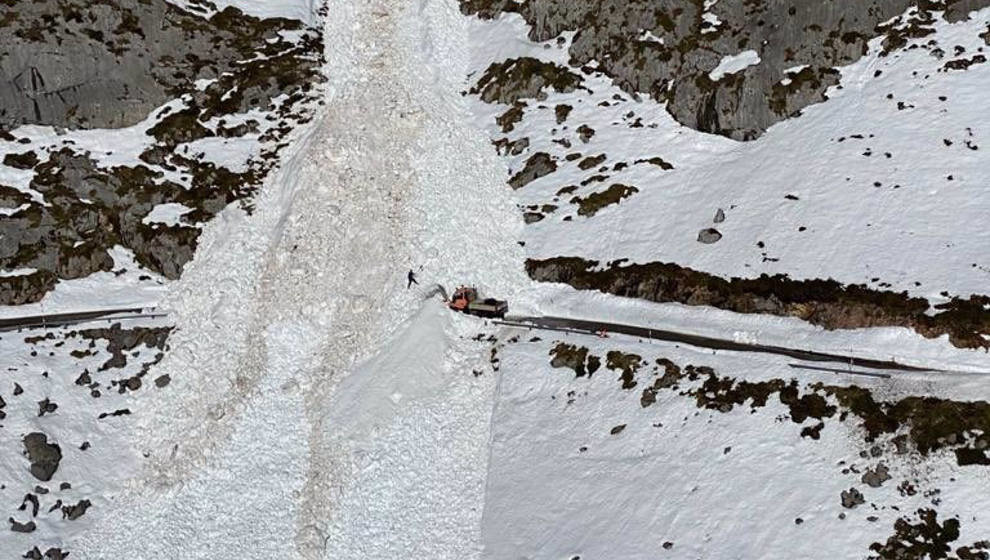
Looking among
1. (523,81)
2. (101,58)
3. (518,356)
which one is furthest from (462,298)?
(101,58)

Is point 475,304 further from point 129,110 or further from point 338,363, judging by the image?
point 129,110

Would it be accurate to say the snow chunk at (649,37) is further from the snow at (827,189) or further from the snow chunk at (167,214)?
the snow chunk at (167,214)

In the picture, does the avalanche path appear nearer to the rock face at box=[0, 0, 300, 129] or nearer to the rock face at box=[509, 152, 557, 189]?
the rock face at box=[509, 152, 557, 189]

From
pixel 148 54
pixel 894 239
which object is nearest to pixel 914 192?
pixel 894 239

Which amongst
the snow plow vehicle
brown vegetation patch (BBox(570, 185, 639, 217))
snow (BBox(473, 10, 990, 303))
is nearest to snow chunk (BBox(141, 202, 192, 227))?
the snow plow vehicle

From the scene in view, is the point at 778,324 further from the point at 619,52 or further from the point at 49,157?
the point at 49,157

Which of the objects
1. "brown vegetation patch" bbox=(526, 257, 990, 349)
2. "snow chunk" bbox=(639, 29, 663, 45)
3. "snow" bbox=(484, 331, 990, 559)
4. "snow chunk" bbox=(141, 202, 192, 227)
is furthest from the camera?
"snow chunk" bbox=(639, 29, 663, 45)
